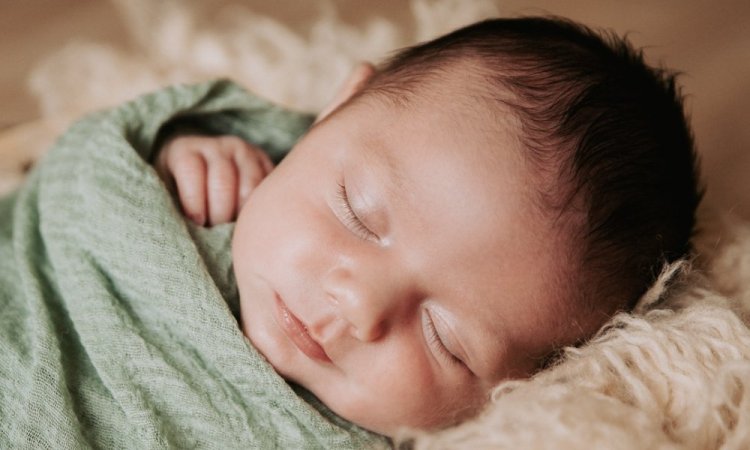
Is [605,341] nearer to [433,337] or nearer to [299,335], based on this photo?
[433,337]

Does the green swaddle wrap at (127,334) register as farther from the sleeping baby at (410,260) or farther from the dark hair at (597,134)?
the dark hair at (597,134)

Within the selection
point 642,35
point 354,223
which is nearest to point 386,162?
point 354,223

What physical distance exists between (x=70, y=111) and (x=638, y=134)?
110 centimetres

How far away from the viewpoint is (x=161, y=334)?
0.95 metres

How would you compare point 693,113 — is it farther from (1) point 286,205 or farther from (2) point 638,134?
(1) point 286,205

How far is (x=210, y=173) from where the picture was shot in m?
1.15

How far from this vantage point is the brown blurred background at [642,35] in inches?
55.2

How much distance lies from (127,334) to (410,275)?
355 mm

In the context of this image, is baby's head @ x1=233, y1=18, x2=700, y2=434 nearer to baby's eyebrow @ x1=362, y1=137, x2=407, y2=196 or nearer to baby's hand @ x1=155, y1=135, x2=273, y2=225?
baby's eyebrow @ x1=362, y1=137, x2=407, y2=196

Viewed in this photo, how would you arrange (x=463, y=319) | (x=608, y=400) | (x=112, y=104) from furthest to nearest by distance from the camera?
(x=112, y=104)
(x=463, y=319)
(x=608, y=400)

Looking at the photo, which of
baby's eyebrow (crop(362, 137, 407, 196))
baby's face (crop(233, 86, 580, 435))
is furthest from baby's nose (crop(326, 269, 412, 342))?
baby's eyebrow (crop(362, 137, 407, 196))

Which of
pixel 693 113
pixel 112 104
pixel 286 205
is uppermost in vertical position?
pixel 693 113

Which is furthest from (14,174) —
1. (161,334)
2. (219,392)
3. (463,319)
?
(463,319)

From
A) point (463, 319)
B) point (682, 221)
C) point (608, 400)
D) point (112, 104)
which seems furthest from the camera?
point (112, 104)
